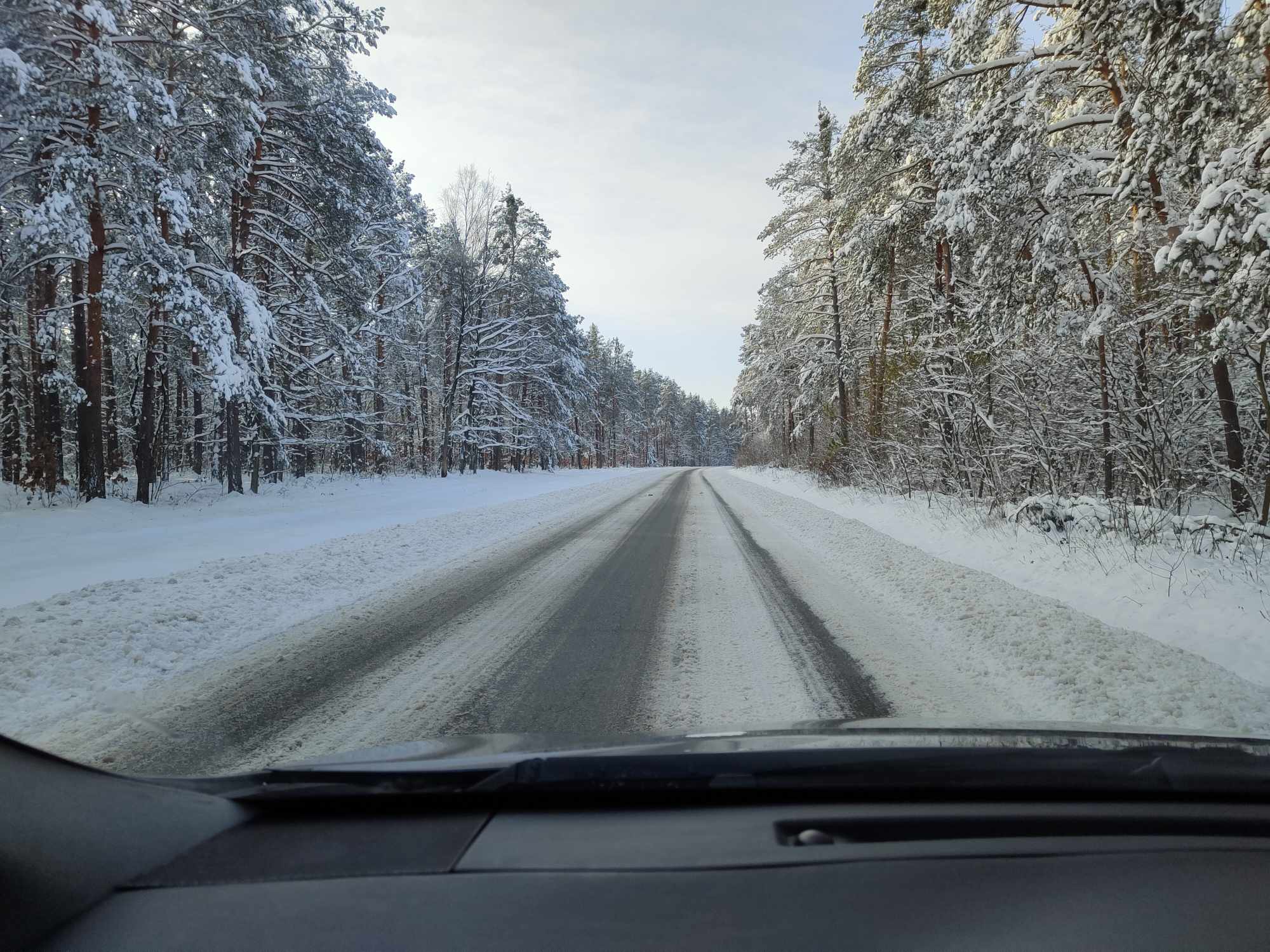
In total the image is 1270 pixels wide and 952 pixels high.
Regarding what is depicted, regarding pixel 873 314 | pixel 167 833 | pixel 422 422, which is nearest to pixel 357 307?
pixel 873 314

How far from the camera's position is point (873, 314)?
21.1 meters

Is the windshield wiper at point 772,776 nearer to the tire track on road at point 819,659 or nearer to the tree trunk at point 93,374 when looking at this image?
the tire track on road at point 819,659

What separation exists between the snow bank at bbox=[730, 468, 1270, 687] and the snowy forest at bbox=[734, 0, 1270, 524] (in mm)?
1319

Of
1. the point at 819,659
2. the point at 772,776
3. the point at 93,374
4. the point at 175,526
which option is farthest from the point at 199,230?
the point at 772,776

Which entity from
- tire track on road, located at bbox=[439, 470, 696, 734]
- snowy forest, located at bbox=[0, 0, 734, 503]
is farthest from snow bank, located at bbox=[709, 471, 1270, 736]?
snowy forest, located at bbox=[0, 0, 734, 503]

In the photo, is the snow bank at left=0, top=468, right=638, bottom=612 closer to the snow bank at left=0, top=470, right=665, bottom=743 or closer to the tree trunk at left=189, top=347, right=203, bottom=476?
the snow bank at left=0, top=470, right=665, bottom=743

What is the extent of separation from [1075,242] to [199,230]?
51.8 ft

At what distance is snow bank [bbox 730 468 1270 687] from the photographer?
4.56 metres

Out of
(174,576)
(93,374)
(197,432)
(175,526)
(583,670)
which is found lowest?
(583,670)

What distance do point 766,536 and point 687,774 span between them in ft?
31.2

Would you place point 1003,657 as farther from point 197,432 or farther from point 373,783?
point 197,432

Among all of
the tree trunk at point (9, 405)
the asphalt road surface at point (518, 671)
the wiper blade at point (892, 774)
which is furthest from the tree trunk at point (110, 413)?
the wiper blade at point (892, 774)

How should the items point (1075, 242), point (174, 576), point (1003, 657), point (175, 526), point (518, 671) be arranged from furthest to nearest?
point (175, 526)
point (1075, 242)
point (174, 576)
point (1003, 657)
point (518, 671)

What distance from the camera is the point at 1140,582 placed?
19.2 ft
